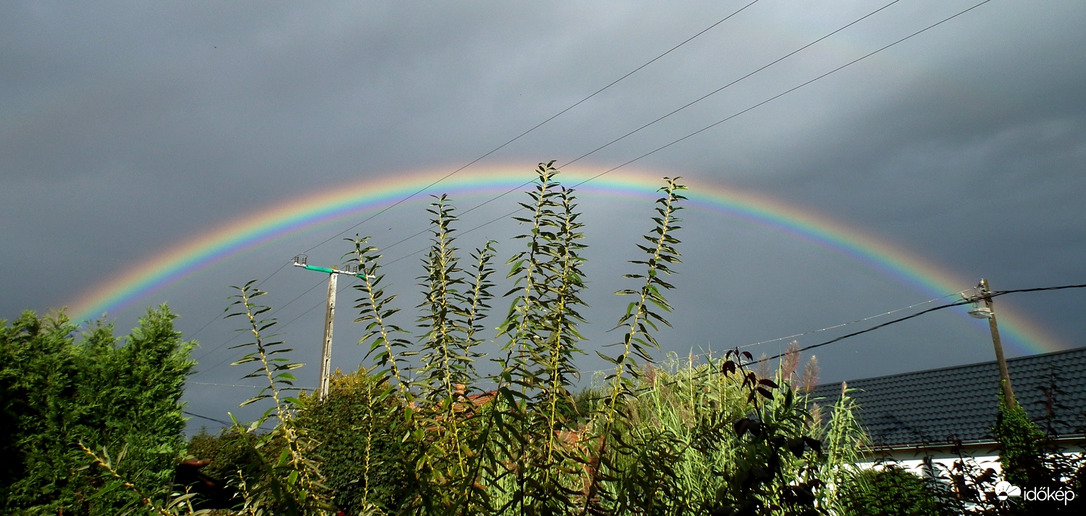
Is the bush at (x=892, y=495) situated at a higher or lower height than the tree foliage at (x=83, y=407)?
lower

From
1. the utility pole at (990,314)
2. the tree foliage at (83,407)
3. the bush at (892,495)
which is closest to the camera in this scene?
the bush at (892,495)

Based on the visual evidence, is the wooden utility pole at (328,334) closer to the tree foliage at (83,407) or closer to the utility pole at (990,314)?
the tree foliage at (83,407)

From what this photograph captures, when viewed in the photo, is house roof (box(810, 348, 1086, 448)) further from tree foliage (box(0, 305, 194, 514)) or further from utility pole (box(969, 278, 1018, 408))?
tree foliage (box(0, 305, 194, 514))

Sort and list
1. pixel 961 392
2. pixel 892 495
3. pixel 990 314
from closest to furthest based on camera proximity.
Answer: pixel 892 495, pixel 990 314, pixel 961 392

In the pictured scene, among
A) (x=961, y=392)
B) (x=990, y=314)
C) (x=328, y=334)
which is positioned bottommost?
(x=961, y=392)

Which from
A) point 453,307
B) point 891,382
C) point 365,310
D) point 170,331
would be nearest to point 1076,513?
point 453,307

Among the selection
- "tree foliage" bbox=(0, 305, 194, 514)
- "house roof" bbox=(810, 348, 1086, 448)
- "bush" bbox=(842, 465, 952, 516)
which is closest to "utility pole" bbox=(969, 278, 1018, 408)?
"house roof" bbox=(810, 348, 1086, 448)

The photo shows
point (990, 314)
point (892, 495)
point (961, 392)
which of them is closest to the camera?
point (892, 495)

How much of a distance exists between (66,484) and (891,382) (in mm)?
22920

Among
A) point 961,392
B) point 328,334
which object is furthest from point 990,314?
point 328,334

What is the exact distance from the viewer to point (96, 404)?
4918 mm

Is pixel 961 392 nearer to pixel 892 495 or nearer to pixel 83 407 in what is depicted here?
pixel 892 495

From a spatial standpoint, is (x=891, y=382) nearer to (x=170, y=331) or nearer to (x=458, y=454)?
(x=170, y=331)

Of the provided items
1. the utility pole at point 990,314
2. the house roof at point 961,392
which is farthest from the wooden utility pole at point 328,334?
the utility pole at point 990,314
